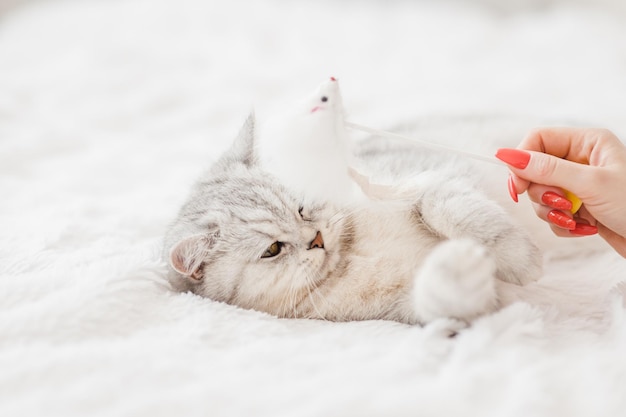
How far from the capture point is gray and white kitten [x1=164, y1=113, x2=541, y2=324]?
1.14 m

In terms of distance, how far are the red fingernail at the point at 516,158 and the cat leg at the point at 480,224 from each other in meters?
0.13

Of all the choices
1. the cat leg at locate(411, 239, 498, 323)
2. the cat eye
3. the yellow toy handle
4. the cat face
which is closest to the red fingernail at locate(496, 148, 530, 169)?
the yellow toy handle

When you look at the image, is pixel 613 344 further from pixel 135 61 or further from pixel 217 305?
pixel 135 61

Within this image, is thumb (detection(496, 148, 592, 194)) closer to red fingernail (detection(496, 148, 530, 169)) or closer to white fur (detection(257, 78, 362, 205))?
red fingernail (detection(496, 148, 530, 169))

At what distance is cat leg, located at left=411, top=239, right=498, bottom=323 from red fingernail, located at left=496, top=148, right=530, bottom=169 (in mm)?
215

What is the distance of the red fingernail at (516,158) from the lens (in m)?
1.05

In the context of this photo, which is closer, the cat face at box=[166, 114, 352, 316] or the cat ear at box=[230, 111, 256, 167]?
the cat face at box=[166, 114, 352, 316]

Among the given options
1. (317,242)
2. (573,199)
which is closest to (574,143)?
(573,199)

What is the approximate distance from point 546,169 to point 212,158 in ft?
3.86

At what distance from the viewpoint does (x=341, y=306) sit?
1.18 meters

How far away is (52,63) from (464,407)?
8.76ft

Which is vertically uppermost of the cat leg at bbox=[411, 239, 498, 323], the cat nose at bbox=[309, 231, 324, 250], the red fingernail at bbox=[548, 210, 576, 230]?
the red fingernail at bbox=[548, 210, 576, 230]

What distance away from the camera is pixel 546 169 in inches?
40.4

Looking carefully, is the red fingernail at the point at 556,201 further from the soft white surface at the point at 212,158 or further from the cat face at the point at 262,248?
the cat face at the point at 262,248
